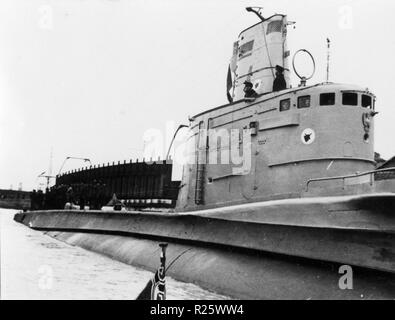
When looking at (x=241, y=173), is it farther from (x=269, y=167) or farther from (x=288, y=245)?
(x=288, y=245)

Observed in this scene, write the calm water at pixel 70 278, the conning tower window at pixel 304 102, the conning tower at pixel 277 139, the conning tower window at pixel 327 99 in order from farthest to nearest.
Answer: the conning tower window at pixel 304 102, the conning tower window at pixel 327 99, the conning tower at pixel 277 139, the calm water at pixel 70 278

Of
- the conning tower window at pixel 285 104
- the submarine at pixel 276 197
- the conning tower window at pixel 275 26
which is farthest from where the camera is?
the conning tower window at pixel 275 26

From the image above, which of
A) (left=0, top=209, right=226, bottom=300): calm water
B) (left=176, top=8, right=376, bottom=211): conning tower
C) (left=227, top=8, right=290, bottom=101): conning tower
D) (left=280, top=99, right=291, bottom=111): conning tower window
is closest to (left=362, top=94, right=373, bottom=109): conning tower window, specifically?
(left=176, top=8, right=376, bottom=211): conning tower

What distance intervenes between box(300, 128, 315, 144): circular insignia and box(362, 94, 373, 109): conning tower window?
3.80 ft

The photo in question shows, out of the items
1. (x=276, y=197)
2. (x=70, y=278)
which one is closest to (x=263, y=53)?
(x=276, y=197)

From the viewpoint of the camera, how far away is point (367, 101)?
977 centimetres

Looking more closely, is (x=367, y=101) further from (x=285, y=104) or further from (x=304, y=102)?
(x=285, y=104)

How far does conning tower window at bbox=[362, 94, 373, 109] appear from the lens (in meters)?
9.72

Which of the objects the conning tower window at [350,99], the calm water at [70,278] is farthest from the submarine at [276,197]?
the calm water at [70,278]

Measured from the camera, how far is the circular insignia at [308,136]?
31.9 ft

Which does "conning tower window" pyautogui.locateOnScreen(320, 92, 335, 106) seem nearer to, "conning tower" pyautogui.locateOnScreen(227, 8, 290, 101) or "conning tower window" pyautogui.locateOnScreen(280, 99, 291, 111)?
"conning tower window" pyautogui.locateOnScreen(280, 99, 291, 111)

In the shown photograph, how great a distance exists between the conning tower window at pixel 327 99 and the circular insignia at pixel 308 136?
1.94 feet

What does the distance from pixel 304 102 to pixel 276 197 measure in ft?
6.90

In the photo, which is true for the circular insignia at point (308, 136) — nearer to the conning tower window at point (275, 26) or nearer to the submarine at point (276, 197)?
the submarine at point (276, 197)
